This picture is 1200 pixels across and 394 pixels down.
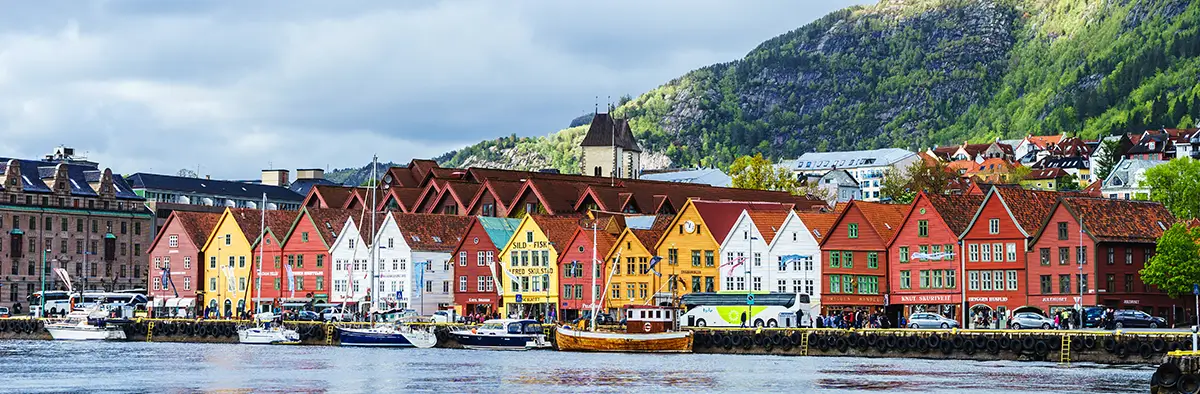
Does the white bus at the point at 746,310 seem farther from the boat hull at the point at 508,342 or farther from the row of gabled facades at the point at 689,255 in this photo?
the boat hull at the point at 508,342

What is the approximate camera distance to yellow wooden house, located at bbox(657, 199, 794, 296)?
13362cm

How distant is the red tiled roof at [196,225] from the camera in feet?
527

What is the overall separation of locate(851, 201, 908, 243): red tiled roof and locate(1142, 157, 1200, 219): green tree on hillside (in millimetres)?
40751

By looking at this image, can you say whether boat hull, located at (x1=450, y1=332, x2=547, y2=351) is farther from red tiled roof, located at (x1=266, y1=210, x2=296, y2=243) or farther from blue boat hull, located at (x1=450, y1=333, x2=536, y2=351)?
red tiled roof, located at (x1=266, y1=210, x2=296, y2=243)

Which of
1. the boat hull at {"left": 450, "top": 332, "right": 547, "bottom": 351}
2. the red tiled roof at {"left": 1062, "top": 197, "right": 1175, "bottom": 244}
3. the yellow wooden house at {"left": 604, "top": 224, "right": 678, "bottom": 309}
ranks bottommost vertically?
the boat hull at {"left": 450, "top": 332, "right": 547, "bottom": 351}

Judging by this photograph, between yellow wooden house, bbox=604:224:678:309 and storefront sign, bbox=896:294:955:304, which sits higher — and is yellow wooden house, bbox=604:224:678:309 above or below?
above

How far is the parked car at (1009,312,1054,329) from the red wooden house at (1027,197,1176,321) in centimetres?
736

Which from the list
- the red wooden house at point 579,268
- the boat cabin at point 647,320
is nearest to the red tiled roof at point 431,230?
the red wooden house at point 579,268

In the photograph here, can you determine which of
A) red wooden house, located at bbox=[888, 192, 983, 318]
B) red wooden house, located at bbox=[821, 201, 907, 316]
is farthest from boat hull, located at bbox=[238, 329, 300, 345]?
red wooden house, located at bbox=[888, 192, 983, 318]

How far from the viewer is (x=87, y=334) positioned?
135000mm

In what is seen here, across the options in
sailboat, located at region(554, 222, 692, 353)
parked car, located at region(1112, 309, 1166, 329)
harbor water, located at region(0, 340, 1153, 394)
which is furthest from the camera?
sailboat, located at region(554, 222, 692, 353)

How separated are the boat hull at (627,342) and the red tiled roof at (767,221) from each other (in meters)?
24.1

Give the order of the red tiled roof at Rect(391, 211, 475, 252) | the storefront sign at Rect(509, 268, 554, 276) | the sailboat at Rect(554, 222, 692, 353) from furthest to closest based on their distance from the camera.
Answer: the red tiled roof at Rect(391, 211, 475, 252) → the storefront sign at Rect(509, 268, 554, 276) → the sailboat at Rect(554, 222, 692, 353)

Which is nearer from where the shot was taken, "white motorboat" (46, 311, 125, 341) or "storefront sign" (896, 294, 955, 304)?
"storefront sign" (896, 294, 955, 304)
